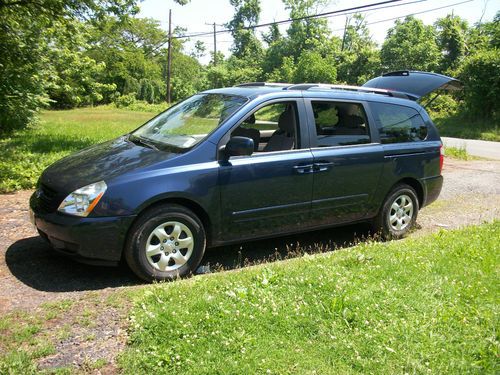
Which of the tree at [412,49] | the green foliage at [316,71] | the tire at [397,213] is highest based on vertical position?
the tree at [412,49]

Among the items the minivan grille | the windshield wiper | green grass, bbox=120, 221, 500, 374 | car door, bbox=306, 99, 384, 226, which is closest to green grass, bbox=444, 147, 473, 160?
car door, bbox=306, 99, 384, 226

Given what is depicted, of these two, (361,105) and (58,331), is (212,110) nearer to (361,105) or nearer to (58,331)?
(361,105)

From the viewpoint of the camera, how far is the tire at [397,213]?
19.2ft

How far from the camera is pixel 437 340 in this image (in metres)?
3.26

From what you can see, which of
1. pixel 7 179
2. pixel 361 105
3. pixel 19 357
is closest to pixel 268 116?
pixel 361 105

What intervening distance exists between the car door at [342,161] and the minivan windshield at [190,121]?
0.96 meters

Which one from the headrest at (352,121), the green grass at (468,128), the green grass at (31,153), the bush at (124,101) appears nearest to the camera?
the headrest at (352,121)

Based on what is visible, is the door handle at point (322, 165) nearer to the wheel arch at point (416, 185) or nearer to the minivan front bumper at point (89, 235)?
the wheel arch at point (416, 185)

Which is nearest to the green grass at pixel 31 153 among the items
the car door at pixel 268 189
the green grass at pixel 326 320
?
the car door at pixel 268 189

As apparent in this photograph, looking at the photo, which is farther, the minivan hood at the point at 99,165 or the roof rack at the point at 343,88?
the roof rack at the point at 343,88

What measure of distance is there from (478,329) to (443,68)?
33.9m

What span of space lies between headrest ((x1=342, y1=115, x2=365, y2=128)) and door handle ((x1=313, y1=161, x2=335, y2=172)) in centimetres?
63

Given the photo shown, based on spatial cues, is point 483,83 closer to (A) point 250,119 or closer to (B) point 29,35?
(B) point 29,35

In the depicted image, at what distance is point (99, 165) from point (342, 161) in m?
2.58
